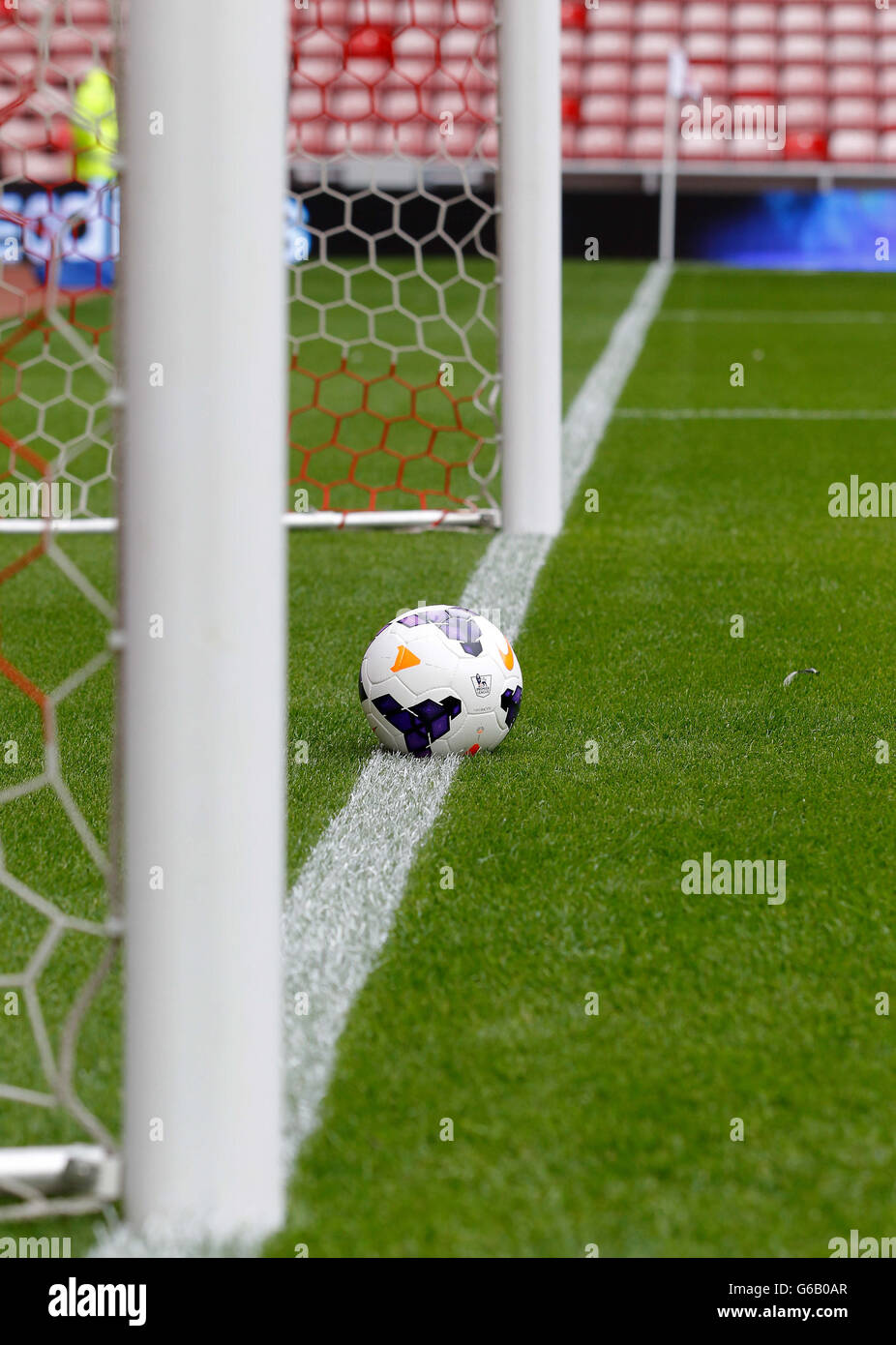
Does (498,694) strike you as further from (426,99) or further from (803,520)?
(426,99)

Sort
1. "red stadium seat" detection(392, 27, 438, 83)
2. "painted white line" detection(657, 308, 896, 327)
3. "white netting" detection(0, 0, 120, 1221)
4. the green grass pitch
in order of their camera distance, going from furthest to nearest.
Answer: "red stadium seat" detection(392, 27, 438, 83) < "painted white line" detection(657, 308, 896, 327) < "white netting" detection(0, 0, 120, 1221) < the green grass pitch

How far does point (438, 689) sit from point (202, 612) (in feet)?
4.64

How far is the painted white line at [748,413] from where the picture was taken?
7.18 meters

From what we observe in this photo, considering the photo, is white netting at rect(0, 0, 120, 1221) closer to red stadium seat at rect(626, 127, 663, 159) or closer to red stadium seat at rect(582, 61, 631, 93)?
red stadium seat at rect(626, 127, 663, 159)

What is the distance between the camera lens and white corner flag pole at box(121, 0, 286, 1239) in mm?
1496

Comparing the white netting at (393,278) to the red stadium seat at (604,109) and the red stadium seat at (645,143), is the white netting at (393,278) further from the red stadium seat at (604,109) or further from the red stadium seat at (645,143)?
the red stadium seat at (645,143)

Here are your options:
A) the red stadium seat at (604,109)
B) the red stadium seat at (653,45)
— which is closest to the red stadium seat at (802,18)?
the red stadium seat at (653,45)

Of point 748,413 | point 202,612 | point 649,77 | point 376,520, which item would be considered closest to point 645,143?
point 649,77

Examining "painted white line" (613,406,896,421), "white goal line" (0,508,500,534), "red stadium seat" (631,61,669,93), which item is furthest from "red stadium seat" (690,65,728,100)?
"white goal line" (0,508,500,534)

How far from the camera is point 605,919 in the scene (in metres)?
2.23

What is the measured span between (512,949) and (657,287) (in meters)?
11.7

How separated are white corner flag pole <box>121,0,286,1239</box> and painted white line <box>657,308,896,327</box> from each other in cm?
950

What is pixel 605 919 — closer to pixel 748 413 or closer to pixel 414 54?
pixel 748 413

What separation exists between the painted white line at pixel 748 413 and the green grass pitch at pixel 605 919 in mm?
2439
